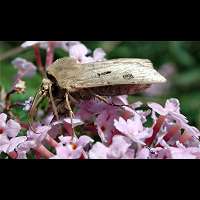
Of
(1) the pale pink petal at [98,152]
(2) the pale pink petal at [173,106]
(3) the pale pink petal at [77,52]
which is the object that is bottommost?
(2) the pale pink petal at [173,106]

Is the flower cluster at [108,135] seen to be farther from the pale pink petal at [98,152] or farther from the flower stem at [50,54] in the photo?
the flower stem at [50,54]

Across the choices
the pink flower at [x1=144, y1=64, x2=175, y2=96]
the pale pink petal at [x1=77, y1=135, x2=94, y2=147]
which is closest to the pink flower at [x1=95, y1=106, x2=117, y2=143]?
the pale pink petal at [x1=77, y1=135, x2=94, y2=147]

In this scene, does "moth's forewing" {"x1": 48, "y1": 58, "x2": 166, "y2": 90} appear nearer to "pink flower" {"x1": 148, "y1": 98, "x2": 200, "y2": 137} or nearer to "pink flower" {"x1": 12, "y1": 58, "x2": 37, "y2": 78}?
"pink flower" {"x1": 148, "y1": 98, "x2": 200, "y2": 137}

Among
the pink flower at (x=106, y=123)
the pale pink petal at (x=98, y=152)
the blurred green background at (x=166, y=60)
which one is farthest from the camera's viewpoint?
the blurred green background at (x=166, y=60)

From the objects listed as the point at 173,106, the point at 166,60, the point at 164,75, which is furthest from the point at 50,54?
the point at 164,75

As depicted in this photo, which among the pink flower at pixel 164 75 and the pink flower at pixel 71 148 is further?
the pink flower at pixel 164 75

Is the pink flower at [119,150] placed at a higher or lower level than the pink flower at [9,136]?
higher

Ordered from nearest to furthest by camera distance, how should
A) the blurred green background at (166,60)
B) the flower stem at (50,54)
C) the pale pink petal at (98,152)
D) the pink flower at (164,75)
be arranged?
the pale pink petal at (98,152)
the flower stem at (50,54)
the blurred green background at (166,60)
the pink flower at (164,75)

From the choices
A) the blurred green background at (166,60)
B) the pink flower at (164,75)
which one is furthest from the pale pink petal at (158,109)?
the pink flower at (164,75)

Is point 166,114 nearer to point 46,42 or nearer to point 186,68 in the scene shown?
point 46,42
